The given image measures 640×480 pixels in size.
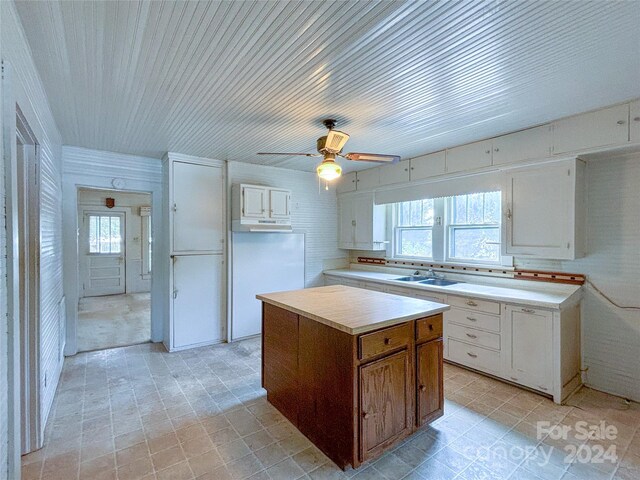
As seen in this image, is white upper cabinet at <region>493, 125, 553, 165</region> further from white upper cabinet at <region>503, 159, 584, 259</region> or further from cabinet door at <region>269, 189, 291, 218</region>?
cabinet door at <region>269, 189, 291, 218</region>

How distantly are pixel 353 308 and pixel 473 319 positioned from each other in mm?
1668

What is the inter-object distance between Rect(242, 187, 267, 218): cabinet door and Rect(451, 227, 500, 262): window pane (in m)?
2.53

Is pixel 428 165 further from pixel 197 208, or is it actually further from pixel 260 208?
pixel 197 208

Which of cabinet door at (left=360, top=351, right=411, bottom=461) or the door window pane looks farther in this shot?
the door window pane

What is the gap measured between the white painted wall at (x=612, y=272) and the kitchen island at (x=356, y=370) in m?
1.77

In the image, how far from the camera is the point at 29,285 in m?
2.07

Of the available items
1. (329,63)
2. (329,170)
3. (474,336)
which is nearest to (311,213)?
(329,170)

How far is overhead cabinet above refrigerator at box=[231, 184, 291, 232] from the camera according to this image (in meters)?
4.11

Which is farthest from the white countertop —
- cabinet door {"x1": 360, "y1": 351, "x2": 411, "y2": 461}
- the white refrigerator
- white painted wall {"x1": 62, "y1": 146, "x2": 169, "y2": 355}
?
white painted wall {"x1": 62, "y1": 146, "x2": 169, "y2": 355}

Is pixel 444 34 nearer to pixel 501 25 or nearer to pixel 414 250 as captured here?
pixel 501 25

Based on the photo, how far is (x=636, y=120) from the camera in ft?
8.07

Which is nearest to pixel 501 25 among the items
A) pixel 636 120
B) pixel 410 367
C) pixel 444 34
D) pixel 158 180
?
pixel 444 34

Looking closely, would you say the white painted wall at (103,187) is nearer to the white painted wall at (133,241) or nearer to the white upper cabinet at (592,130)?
the white painted wall at (133,241)

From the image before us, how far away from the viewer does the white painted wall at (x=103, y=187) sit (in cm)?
380
